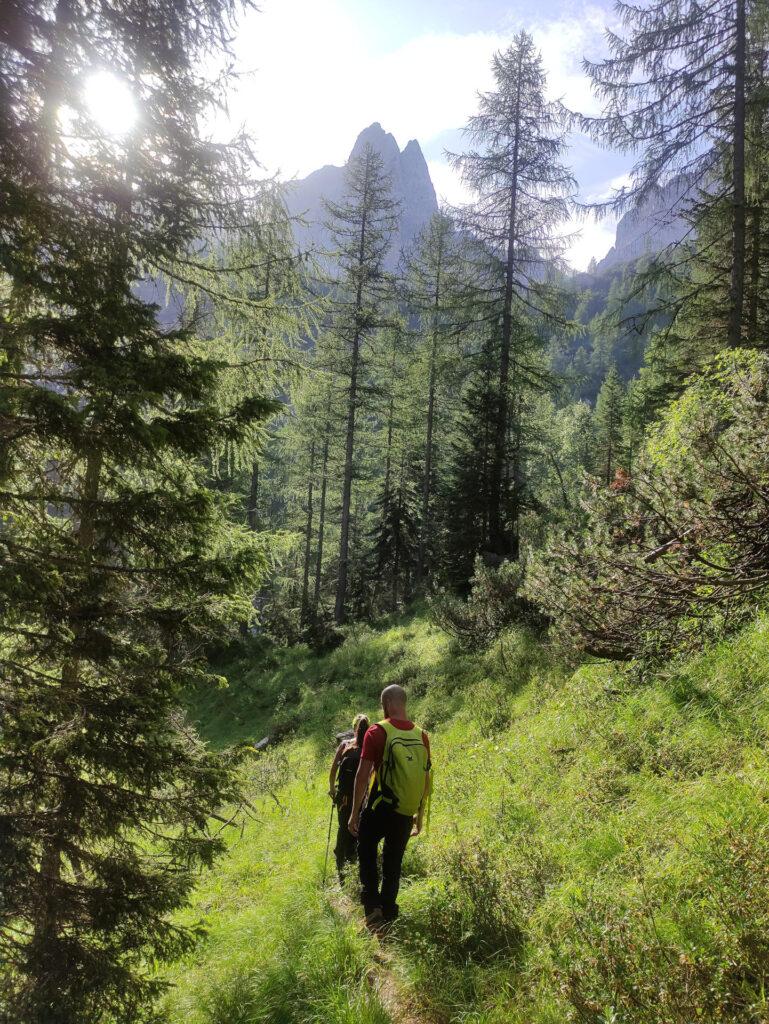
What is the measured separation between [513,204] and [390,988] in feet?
61.2

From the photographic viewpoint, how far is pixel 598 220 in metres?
13.5

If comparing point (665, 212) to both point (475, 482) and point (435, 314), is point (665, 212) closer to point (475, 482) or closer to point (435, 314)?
point (435, 314)

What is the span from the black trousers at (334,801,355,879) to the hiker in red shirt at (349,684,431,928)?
116cm

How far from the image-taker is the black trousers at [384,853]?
4.52 metres

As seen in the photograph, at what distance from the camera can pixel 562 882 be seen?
13.4 ft

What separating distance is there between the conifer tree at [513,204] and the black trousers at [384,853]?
11920 millimetres

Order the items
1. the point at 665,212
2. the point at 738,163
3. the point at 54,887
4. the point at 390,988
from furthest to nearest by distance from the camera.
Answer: the point at 665,212
the point at 738,163
the point at 390,988
the point at 54,887

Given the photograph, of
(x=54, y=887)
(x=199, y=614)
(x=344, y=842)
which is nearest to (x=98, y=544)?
(x=199, y=614)

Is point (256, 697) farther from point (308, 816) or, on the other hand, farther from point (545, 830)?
point (545, 830)

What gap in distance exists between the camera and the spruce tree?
139 inches

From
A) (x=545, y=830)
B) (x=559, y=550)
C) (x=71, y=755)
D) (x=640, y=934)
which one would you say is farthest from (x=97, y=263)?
(x=545, y=830)

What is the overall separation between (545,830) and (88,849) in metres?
3.89

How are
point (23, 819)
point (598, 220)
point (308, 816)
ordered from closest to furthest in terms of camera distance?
point (23, 819) < point (308, 816) < point (598, 220)

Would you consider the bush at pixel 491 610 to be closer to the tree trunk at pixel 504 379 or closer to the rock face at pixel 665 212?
the tree trunk at pixel 504 379
